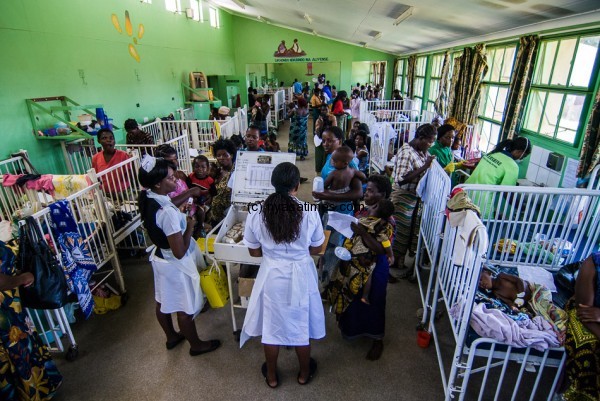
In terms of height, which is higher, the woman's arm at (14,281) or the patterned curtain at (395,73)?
the patterned curtain at (395,73)

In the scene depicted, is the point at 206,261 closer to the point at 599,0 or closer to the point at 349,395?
the point at 349,395

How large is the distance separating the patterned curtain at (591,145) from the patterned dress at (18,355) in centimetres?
485

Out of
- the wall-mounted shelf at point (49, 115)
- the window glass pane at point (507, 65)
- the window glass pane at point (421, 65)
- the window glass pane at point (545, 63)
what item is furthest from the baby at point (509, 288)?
the window glass pane at point (421, 65)

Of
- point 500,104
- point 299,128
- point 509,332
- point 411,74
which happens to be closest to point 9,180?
point 509,332

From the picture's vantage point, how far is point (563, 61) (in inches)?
159

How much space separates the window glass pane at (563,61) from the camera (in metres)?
3.94

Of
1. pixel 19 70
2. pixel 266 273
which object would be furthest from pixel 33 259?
pixel 19 70

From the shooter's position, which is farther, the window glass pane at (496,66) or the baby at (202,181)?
the window glass pane at (496,66)

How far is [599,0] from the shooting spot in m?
2.96

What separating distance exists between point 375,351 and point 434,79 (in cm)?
882

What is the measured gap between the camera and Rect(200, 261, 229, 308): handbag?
2418 millimetres

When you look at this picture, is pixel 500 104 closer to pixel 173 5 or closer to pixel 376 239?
pixel 376 239

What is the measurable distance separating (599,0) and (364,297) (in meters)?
3.41

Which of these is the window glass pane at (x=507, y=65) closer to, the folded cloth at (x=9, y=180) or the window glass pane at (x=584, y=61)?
the window glass pane at (x=584, y=61)
